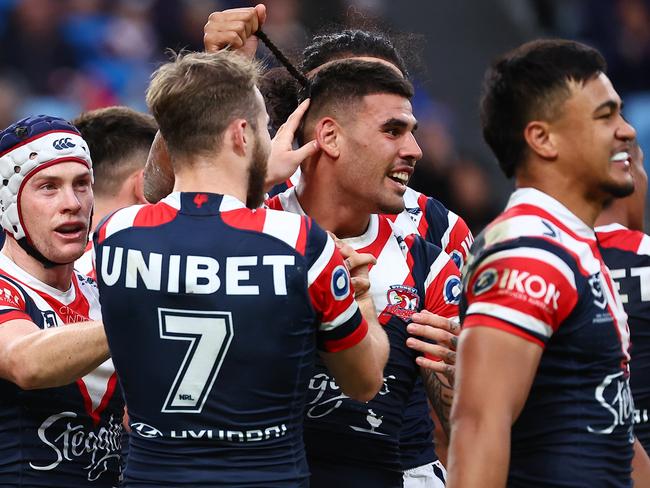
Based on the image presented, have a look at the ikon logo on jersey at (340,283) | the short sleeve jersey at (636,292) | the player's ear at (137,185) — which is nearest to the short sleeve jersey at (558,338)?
the ikon logo on jersey at (340,283)

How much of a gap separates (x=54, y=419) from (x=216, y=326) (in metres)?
1.13

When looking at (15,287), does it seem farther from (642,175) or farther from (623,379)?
(642,175)

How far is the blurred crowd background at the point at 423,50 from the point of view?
11.4m

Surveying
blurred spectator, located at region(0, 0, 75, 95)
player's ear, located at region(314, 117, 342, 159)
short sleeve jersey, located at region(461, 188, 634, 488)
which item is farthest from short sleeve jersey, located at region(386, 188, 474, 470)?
blurred spectator, located at region(0, 0, 75, 95)

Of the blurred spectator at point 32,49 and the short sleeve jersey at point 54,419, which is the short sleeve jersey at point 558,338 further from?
the blurred spectator at point 32,49

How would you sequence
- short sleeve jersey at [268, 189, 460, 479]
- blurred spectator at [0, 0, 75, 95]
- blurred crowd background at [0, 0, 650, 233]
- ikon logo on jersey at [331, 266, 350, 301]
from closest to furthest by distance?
ikon logo on jersey at [331, 266, 350, 301]
short sleeve jersey at [268, 189, 460, 479]
blurred crowd background at [0, 0, 650, 233]
blurred spectator at [0, 0, 75, 95]

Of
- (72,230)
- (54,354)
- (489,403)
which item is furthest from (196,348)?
(72,230)

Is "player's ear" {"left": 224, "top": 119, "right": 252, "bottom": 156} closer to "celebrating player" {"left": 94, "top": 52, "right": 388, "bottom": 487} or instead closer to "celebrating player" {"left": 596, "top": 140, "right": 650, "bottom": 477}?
"celebrating player" {"left": 94, "top": 52, "right": 388, "bottom": 487}

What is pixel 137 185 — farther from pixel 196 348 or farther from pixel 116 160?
pixel 196 348

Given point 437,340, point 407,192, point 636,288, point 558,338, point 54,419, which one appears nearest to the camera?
point 558,338

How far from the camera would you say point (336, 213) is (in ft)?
14.9

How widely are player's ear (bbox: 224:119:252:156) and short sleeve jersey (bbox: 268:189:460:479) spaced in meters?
1.02

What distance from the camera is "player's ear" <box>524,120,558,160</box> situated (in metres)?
3.39

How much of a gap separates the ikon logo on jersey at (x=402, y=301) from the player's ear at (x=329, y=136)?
1.93ft
